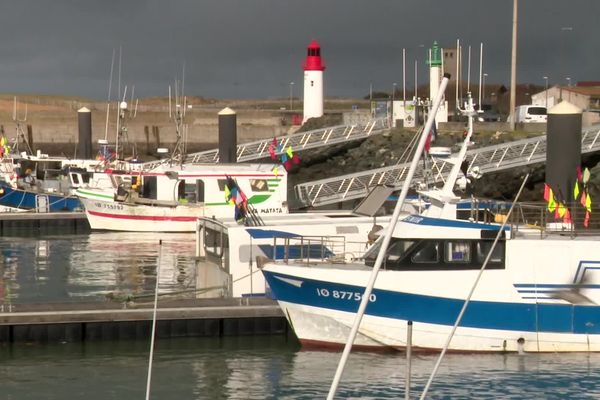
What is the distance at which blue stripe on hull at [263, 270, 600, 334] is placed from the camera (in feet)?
75.8

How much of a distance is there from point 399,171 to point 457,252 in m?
27.6

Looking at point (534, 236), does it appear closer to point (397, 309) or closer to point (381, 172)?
point (397, 309)

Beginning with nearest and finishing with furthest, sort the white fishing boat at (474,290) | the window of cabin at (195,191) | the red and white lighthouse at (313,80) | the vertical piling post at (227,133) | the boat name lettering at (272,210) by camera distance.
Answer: the white fishing boat at (474,290) → the boat name lettering at (272,210) → the window of cabin at (195,191) → the vertical piling post at (227,133) → the red and white lighthouse at (313,80)

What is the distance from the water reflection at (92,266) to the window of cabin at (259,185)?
2938mm

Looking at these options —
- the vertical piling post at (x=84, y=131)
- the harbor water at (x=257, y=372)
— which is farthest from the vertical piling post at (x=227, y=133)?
the harbor water at (x=257, y=372)

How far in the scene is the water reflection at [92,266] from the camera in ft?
103

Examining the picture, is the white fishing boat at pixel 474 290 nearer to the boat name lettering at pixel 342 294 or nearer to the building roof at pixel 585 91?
the boat name lettering at pixel 342 294

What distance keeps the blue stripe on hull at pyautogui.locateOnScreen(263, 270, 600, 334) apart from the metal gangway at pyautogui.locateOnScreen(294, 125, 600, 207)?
23.8 m

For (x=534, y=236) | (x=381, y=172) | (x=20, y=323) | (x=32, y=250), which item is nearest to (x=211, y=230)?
(x=20, y=323)

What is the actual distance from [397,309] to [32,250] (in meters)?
21.3

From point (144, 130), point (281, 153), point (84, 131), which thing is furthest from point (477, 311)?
point (144, 130)

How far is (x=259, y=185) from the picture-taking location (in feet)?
150

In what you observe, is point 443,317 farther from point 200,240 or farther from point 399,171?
point 399,171

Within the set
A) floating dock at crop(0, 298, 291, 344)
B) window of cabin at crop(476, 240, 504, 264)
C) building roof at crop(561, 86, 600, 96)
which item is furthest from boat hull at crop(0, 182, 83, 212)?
building roof at crop(561, 86, 600, 96)
